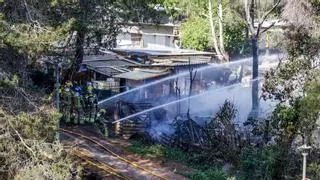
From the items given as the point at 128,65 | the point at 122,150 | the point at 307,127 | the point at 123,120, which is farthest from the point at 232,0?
the point at 307,127

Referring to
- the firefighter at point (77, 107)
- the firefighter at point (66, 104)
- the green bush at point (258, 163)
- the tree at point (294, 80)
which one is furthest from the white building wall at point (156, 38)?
the green bush at point (258, 163)

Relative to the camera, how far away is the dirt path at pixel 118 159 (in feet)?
61.6

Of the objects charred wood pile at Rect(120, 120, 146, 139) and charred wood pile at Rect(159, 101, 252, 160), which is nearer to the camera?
charred wood pile at Rect(159, 101, 252, 160)

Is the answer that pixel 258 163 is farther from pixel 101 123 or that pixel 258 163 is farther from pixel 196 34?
pixel 196 34

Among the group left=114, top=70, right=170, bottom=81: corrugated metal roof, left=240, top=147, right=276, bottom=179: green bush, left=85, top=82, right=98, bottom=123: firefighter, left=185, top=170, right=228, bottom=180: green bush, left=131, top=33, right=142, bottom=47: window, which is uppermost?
left=131, top=33, right=142, bottom=47: window

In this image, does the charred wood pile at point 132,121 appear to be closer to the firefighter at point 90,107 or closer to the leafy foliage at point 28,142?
the firefighter at point 90,107

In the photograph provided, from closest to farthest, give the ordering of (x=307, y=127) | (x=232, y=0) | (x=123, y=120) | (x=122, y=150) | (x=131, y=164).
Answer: (x=307, y=127), (x=131, y=164), (x=122, y=150), (x=123, y=120), (x=232, y=0)

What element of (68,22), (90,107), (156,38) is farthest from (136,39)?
(68,22)

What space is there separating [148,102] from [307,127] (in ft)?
33.4

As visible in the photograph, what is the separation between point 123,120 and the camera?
23219 millimetres

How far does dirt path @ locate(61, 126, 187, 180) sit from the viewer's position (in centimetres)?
1877

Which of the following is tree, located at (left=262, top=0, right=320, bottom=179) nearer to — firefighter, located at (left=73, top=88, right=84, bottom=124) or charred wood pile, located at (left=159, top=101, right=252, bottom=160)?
charred wood pile, located at (left=159, top=101, right=252, bottom=160)

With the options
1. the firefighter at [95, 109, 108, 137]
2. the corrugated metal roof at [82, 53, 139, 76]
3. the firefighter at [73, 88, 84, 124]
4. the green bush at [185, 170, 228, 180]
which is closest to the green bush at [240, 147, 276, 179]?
the green bush at [185, 170, 228, 180]

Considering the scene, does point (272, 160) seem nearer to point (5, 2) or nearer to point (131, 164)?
point (131, 164)
